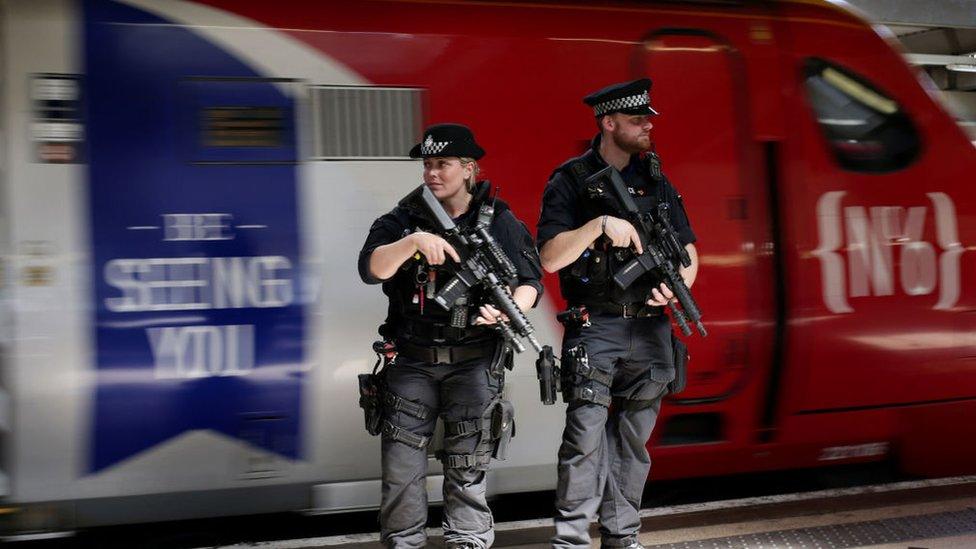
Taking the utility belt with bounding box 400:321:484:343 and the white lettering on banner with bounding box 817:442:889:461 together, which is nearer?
the utility belt with bounding box 400:321:484:343

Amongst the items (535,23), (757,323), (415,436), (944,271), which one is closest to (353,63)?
(535,23)

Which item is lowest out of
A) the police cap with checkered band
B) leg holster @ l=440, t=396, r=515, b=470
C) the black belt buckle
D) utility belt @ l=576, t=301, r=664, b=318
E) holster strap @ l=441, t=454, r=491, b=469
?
holster strap @ l=441, t=454, r=491, b=469

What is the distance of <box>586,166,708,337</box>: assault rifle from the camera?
3.82m

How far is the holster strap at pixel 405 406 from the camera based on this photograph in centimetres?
360

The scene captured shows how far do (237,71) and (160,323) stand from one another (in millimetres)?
1039

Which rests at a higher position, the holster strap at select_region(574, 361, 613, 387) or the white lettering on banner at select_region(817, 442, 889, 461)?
the holster strap at select_region(574, 361, 613, 387)

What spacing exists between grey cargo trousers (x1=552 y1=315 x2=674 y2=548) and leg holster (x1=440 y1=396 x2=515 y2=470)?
1.03ft

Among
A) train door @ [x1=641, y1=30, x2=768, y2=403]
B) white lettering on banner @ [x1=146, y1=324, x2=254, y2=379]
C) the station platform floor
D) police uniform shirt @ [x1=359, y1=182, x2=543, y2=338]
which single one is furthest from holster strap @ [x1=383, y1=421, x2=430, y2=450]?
train door @ [x1=641, y1=30, x2=768, y2=403]

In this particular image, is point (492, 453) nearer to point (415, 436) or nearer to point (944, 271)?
point (415, 436)

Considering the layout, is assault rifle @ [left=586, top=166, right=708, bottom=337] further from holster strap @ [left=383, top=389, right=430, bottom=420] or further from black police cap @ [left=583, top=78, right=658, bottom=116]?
holster strap @ [left=383, top=389, right=430, bottom=420]

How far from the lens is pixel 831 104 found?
486cm

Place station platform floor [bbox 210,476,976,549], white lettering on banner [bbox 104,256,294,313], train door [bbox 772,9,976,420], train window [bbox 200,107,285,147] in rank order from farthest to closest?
train door [bbox 772,9,976,420] → station platform floor [bbox 210,476,976,549] → train window [bbox 200,107,285,147] → white lettering on banner [bbox 104,256,294,313]

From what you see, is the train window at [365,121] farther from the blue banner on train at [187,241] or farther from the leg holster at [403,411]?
the leg holster at [403,411]

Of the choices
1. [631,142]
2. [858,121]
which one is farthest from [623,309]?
[858,121]
